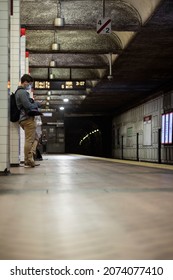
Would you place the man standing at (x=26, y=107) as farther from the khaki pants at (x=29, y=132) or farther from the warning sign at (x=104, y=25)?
the warning sign at (x=104, y=25)

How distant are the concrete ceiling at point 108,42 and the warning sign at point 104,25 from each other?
0.63 feet

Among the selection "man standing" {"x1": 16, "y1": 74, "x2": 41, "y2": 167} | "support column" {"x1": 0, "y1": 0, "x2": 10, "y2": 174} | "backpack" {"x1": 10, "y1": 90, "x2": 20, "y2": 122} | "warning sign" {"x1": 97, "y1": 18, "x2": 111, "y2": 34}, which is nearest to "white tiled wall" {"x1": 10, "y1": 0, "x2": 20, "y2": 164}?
"man standing" {"x1": 16, "y1": 74, "x2": 41, "y2": 167}

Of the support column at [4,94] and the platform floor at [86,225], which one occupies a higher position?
the support column at [4,94]

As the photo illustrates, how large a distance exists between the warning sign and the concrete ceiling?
19 centimetres

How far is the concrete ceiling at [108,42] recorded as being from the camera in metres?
10.0

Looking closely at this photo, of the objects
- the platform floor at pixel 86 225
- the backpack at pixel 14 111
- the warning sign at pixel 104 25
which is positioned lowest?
the platform floor at pixel 86 225

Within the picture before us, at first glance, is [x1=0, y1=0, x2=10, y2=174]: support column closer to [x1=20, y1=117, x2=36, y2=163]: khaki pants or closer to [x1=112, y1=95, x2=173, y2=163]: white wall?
[x1=20, y1=117, x2=36, y2=163]: khaki pants

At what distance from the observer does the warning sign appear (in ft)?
30.6

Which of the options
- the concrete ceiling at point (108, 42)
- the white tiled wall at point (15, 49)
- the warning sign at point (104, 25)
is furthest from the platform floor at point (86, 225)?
the warning sign at point (104, 25)

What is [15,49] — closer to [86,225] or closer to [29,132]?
[29,132]

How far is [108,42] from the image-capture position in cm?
1277

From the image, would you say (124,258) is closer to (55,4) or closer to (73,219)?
(73,219)

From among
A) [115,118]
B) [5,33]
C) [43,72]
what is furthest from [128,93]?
[5,33]

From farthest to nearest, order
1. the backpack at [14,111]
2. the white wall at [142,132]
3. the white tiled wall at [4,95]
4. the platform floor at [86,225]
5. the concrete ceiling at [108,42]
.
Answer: the white wall at [142,132] < the concrete ceiling at [108,42] < the backpack at [14,111] < the white tiled wall at [4,95] < the platform floor at [86,225]
